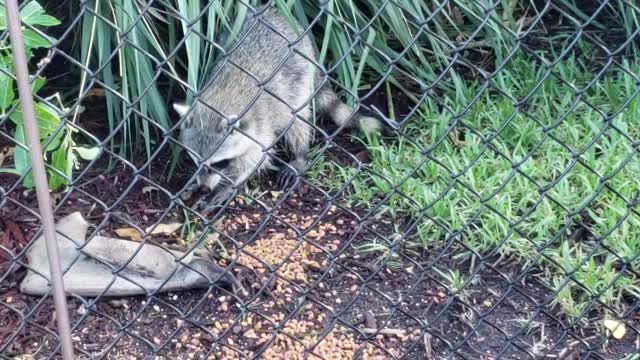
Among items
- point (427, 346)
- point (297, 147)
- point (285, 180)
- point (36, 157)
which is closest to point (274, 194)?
point (285, 180)

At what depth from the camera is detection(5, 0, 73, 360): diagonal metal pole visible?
6.63ft

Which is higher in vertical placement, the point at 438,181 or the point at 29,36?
the point at 29,36

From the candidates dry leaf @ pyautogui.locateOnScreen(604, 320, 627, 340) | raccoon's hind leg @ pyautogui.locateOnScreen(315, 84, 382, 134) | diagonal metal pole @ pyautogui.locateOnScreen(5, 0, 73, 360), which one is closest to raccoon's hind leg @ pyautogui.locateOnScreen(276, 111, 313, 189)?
raccoon's hind leg @ pyautogui.locateOnScreen(315, 84, 382, 134)

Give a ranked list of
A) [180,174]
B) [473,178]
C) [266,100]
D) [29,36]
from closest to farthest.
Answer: [29,36], [473,178], [180,174], [266,100]

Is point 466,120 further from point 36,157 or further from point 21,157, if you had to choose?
point 36,157

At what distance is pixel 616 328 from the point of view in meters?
3.16

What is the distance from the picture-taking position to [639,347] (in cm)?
315

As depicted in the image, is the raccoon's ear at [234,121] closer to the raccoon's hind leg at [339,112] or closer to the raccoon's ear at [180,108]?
the raccoon's ear at [180,108]

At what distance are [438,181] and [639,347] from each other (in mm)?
1054

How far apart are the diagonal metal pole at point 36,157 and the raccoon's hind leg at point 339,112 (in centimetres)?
214

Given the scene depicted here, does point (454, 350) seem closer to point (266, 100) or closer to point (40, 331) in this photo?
point (40, 331)

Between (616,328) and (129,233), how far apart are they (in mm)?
1804

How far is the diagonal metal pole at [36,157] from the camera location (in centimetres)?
202

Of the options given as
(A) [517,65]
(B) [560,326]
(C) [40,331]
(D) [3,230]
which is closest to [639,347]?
(B) [560,326]
